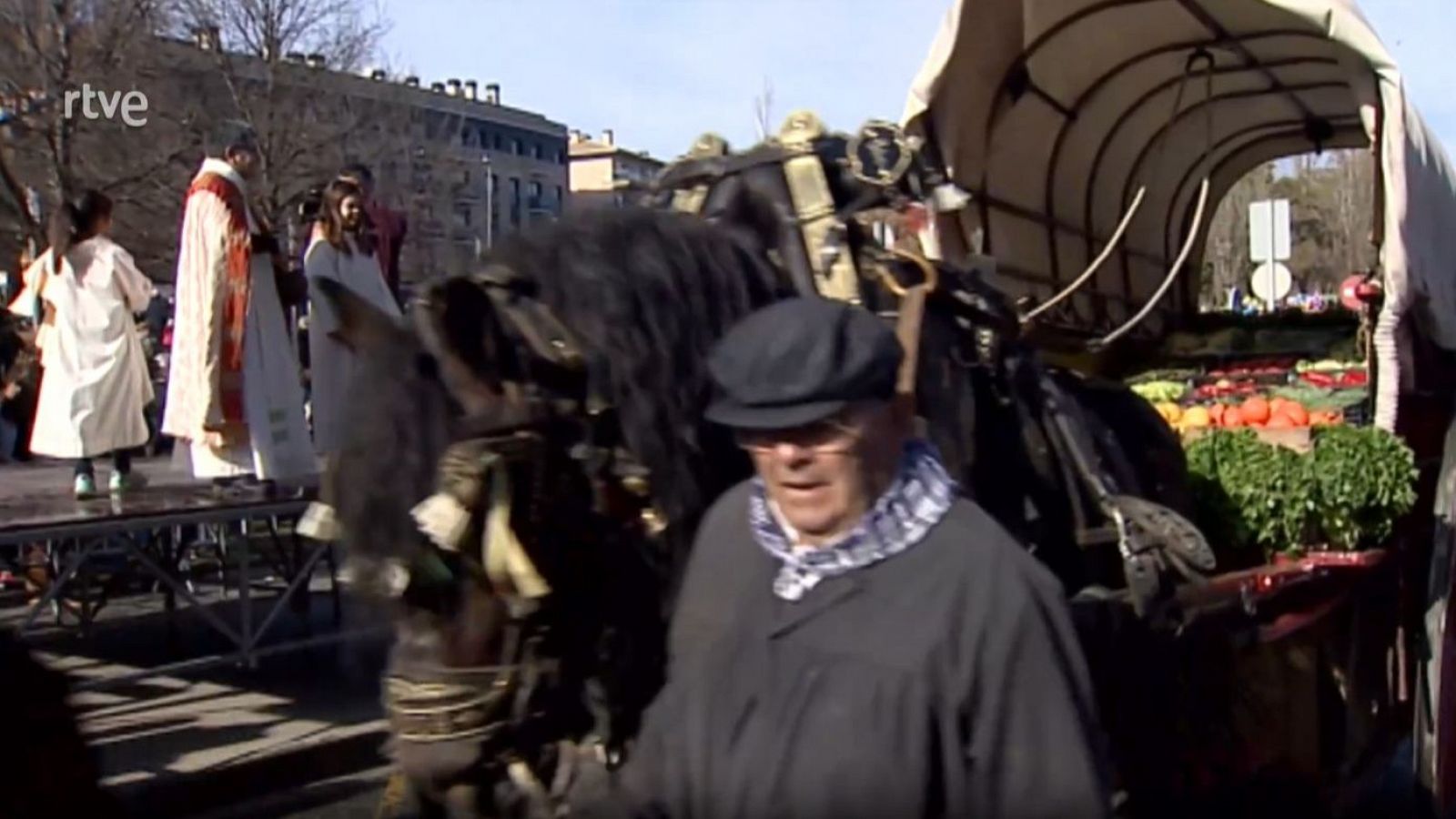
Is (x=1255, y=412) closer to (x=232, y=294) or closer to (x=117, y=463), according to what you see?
(x=232, y=294)

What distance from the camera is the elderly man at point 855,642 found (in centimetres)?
228

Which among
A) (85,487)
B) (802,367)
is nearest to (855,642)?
(802,367)

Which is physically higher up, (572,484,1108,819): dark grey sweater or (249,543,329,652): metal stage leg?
(572,484,1108,819): dark grey sweater

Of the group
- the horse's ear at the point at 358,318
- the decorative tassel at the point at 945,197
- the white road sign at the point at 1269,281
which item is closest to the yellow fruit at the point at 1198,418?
the decorative tassel at the point at 945,197

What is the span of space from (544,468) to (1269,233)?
10.3 m

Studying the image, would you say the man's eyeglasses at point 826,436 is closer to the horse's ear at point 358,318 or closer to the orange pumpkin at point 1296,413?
the horse's ear at point 358,318

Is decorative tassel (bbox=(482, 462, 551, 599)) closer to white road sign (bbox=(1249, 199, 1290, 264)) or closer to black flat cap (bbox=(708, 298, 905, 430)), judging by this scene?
black flat cap (bbox=(708, 298, 905, 430))

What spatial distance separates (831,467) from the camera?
2.41 m

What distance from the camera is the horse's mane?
3488mm

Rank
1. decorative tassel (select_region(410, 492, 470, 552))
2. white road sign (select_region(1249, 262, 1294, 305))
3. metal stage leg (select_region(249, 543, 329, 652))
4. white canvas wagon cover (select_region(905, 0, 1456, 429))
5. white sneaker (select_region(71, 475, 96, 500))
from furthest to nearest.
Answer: white road sign (select_region(1249, 262, 1294, 305))
white sneaker (select_region(71, 475, 96, 500))
metal stage leg (select_region(249, 543, 329, 652))
white canvas wagon cover (select_region(905, 0, 1456, 429))
decorative tassel (select_region(410, 492, 470, 552))

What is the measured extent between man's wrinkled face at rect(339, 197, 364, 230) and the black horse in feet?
16.3

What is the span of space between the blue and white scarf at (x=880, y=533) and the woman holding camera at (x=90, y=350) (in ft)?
22.0

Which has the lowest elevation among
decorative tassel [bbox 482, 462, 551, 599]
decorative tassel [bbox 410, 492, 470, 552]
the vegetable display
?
decorative tassel [bbox 482, 462, 551, 599]

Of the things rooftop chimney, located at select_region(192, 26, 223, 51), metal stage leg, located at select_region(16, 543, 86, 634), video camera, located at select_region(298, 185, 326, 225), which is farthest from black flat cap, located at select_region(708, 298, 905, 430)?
rooftop chimney, located at select_region(192, 26, 223, 51)
